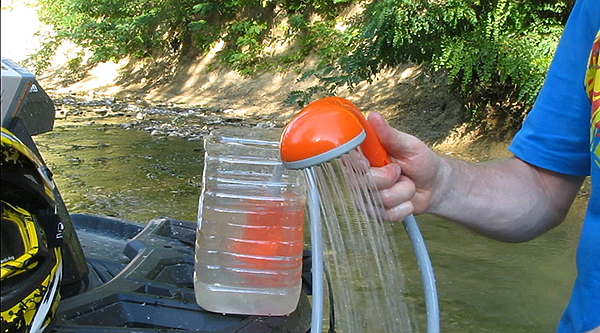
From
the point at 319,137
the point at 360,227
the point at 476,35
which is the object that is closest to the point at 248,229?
the point at 360,227

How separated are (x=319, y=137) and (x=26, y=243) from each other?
738mm

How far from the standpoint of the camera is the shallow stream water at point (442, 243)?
145 inches

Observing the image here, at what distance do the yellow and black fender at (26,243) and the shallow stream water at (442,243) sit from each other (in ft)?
5.80

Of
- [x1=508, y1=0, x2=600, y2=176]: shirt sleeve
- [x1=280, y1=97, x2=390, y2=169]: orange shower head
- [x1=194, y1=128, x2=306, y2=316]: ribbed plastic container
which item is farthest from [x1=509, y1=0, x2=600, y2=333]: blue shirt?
[x1=194, y1=128, x2=306, y2=316]: ribbed plastic container

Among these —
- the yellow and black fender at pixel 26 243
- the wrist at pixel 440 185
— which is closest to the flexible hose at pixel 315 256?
the wrist at pixel 440 185

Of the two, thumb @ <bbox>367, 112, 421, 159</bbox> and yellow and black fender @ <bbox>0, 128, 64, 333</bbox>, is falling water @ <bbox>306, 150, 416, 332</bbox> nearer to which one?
thumb @ <bbox>367, 112, 421, 159</bbox>

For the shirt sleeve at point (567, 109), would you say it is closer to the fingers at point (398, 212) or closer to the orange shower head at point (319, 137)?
the fingers at point (398, 212)

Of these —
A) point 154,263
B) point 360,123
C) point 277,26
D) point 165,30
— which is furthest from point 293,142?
point 165,30

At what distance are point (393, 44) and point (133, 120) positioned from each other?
5143 millimetres

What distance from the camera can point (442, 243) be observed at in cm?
477

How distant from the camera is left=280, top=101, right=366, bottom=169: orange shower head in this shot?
3.74ft

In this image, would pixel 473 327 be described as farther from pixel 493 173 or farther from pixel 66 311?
pixel 66 311

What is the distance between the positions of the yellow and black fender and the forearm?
0.95 meters

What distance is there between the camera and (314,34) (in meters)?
13.1
